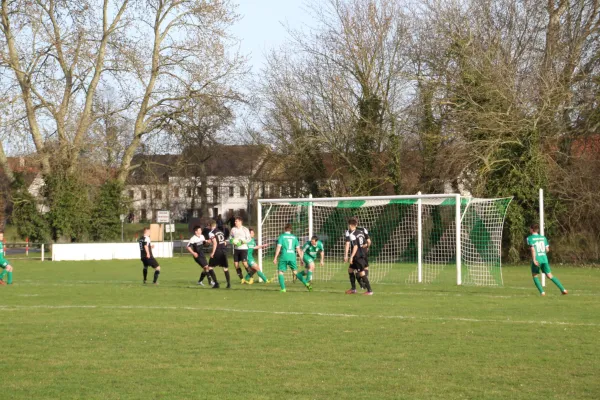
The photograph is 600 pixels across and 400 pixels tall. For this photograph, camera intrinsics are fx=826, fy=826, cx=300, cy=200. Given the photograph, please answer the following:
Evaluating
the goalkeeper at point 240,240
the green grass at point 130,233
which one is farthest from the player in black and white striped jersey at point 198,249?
the green grass at point 130,233

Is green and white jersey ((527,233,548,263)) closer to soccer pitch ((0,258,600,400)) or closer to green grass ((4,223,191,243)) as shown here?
soccer pitch ((0,258,600,400))

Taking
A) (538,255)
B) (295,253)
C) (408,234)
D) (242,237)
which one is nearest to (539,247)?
(538,255)

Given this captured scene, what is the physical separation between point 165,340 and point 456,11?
96.3ft

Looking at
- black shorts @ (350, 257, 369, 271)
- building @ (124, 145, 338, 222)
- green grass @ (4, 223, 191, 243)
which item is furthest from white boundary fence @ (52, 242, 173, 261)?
black shorts @ (350, 257, 369, 271)

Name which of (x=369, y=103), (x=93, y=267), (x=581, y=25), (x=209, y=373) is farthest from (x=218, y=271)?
(x=209, y=373)

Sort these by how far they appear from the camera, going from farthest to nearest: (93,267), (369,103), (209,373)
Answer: (369,103) < (93,267) < (209,373)

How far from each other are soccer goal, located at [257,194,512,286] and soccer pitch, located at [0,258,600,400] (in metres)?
4.79

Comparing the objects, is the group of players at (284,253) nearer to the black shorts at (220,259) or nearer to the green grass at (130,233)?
the black shorts at (220,259)

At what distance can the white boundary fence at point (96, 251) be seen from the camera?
4297 cm

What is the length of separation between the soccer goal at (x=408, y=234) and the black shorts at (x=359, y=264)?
14.4 feet

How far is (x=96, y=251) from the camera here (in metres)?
43.2

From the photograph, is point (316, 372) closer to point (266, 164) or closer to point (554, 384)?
point (554, 384)

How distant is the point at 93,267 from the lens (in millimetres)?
36156

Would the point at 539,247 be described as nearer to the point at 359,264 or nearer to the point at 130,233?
the point at 359,264
